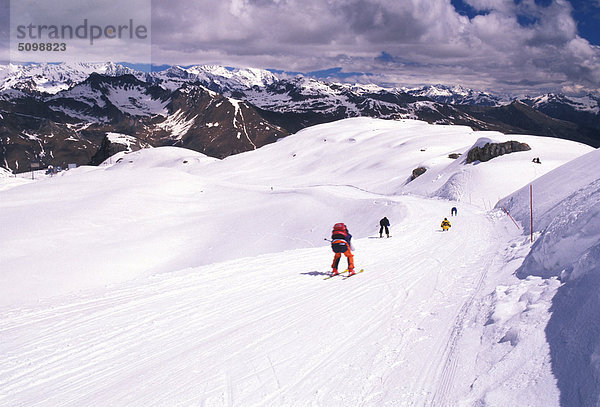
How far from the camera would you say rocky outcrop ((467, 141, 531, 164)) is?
52.0 m

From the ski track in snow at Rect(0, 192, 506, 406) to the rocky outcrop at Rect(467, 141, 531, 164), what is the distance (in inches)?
1817

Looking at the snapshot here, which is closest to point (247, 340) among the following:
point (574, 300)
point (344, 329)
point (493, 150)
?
point (344, 329)

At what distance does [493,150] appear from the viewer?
52094 millimetres

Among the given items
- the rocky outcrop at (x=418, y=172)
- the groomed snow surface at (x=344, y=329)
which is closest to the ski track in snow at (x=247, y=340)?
the groomed snow surface at (x=344, y=329)

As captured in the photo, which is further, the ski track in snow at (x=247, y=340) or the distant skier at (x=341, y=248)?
the distant skier at (x=341, y=248)

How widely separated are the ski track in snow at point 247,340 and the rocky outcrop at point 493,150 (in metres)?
46.2

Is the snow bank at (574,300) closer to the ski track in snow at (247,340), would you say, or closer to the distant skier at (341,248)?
the ski track in snow at (247,340)

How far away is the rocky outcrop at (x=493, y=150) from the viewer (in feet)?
171

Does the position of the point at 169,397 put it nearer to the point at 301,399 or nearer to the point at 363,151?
the point at 301,399

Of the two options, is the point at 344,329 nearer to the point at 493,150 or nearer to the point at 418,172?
the point at 493,150

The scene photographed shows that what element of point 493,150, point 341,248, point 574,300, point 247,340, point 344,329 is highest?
point 493,150

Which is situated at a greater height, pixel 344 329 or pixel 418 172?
pixel 418 172

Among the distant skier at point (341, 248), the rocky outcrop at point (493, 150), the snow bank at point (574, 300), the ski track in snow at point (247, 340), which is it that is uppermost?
the rocky outcrop at point (493, 150)

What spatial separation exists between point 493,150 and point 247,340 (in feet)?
180
